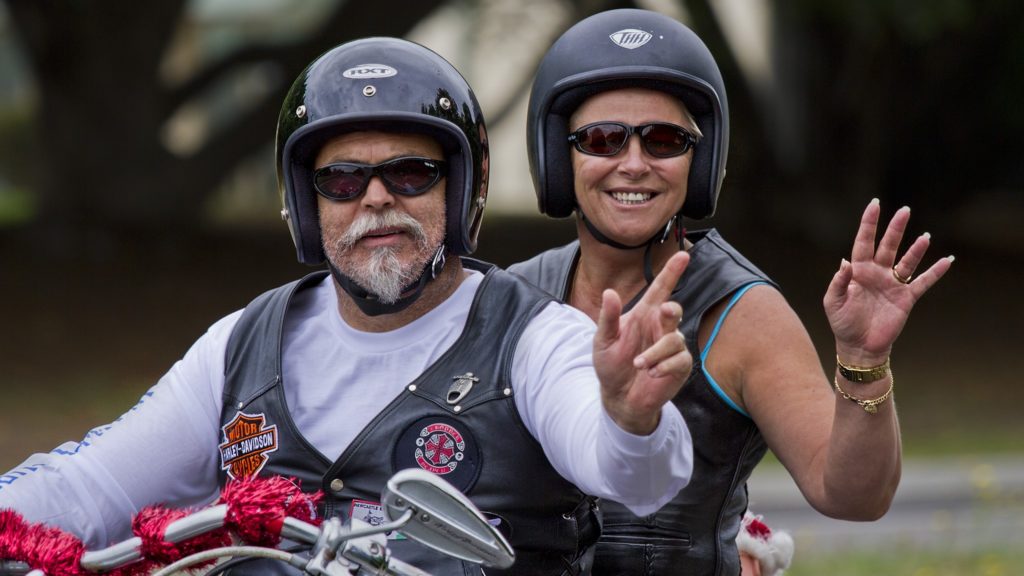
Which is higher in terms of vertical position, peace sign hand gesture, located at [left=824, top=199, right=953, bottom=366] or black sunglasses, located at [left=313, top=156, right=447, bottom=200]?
black sunglasses, located at [left=313, top=156, right=447, bottom=200]

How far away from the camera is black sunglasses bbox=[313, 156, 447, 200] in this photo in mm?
3061

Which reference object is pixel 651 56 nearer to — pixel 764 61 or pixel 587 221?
pixel 587 221

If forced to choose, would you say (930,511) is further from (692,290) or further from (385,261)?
(385,261)

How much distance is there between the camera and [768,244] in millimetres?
18547

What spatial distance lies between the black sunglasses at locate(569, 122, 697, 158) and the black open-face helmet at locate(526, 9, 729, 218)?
77 millimetres

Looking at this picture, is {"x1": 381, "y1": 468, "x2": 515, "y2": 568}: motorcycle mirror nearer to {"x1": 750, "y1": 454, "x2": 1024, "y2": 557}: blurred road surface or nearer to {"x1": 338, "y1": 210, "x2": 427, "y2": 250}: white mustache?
{"x1": 338, "y1": 210, "x2": 427, "y2": 250}: white mustache

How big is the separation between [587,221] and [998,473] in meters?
6.36

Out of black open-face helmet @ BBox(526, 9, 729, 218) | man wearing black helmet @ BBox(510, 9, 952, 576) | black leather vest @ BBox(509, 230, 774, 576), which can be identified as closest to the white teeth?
man wearing black helmet @ BBox(510, 9, 952, 576)

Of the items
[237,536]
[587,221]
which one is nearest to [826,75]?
[587,221]

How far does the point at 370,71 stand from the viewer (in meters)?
3.11

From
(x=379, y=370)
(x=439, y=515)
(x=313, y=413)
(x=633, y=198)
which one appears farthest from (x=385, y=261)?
(x=439, y=515)

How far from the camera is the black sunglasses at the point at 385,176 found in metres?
3.06

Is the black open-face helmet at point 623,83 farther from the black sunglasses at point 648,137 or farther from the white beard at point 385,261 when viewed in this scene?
the white beard at point 385,261

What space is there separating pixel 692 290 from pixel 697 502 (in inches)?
19.4
